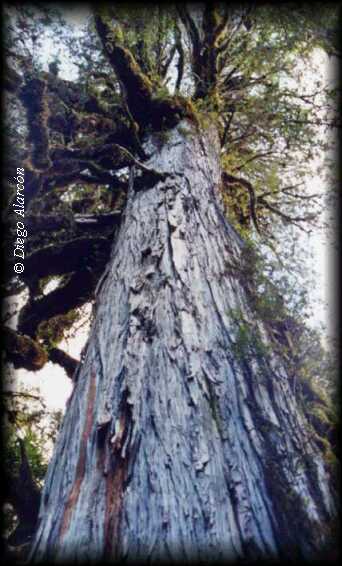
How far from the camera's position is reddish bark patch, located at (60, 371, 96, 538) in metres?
2.04

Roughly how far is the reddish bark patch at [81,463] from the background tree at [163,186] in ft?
0.04

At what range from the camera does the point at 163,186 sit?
3.97 meters

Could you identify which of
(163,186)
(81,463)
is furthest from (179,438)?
(163,186)

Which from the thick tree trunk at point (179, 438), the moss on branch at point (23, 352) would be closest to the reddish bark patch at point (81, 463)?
the thick tree trunk at point (179, 438)

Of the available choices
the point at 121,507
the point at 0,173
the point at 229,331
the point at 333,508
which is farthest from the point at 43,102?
the point at 333,508

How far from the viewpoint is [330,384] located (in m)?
3.01

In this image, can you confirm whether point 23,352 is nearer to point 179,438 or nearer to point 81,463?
point 81,463

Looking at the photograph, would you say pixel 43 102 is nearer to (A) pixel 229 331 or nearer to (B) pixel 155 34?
(B) pixel 155 34

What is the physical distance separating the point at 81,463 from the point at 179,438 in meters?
0.60

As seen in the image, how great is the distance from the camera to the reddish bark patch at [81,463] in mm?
2043

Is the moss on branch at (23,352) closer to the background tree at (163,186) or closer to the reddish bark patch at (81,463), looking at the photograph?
the background tree at (163,186)

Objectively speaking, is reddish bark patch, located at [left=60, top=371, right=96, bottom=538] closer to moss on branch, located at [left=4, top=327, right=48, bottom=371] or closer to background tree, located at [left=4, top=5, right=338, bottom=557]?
background tree, located at [left=4, top=5, right=338, bottom=557]

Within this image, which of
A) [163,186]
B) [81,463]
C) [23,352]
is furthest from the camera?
[23,352]

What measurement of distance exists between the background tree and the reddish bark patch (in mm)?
11
